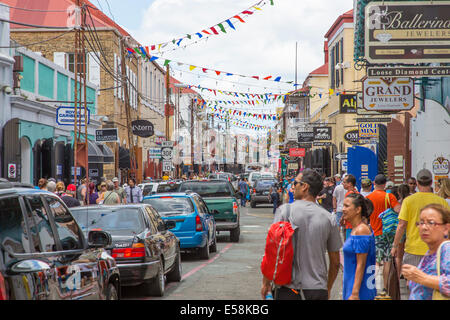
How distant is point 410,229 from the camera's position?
8906mm

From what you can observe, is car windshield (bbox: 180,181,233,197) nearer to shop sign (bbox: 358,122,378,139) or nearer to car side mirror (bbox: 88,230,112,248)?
shop sign (bbox: 358,122,378,139)

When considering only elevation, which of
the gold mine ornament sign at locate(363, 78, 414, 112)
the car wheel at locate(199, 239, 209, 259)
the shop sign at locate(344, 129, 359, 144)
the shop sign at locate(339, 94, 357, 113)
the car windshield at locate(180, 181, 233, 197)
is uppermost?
the shop sign at locate(339, 94, 357, 113)

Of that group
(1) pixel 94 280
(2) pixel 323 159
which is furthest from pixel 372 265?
(2) pixel 323 159

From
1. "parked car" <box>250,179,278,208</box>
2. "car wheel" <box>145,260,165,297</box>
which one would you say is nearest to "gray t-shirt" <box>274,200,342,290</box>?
"car wheel" <box>145,260,165,297</box>

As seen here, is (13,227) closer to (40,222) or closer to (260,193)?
(40,222)

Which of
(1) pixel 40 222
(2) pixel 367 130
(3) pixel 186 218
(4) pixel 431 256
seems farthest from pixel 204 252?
(2) pixel 367 130

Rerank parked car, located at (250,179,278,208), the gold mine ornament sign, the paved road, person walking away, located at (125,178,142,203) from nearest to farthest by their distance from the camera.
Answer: the paved road
the gold mine ornament sign
person walking away, located at (125,178,142,203)
parked car, located at (250,179,278,208)

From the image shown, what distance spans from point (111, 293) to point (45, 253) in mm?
1847

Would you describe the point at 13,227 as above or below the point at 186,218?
above

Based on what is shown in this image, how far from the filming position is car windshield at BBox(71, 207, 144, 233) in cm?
1092

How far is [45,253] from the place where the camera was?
5754mm

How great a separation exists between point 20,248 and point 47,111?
23110 millimetres

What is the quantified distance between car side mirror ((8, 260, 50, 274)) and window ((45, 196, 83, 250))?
90 cm

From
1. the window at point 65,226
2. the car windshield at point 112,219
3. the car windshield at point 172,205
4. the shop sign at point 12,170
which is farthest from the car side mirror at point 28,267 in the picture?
the shop sign at point 12,170
